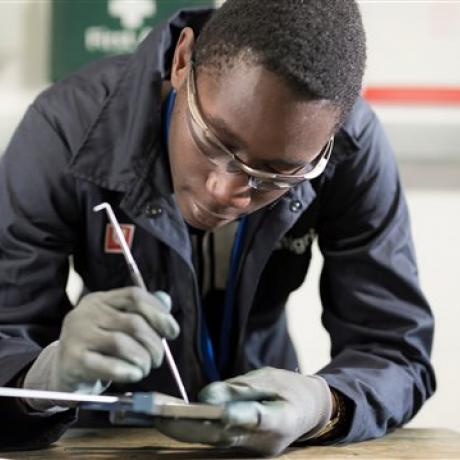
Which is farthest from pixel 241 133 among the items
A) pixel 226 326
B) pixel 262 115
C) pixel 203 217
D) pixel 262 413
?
pixel 226 326

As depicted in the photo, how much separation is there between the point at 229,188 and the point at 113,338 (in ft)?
0.63

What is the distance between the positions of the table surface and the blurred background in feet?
2.24

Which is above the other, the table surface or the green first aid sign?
the green first aid sign

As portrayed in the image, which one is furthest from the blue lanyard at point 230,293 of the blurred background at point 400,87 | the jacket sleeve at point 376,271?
the blurred background at point 400,87

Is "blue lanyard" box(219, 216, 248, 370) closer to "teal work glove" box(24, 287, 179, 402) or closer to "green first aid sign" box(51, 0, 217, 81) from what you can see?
"teal work glove" box(24, 287, 179, 402)

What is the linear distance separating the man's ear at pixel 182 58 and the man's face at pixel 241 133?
1 cm

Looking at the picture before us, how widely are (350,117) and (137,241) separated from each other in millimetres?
298

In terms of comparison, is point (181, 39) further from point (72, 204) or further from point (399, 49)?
point (399, 49)

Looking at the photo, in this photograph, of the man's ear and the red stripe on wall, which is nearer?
the man's ear

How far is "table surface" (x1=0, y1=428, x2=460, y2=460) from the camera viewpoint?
3.33ft

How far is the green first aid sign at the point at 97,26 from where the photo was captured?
5.83 ft

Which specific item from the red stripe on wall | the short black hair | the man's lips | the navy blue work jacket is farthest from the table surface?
the red stripe on wall

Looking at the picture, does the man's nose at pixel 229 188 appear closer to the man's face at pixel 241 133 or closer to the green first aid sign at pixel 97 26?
the man's face at pixel 241 133

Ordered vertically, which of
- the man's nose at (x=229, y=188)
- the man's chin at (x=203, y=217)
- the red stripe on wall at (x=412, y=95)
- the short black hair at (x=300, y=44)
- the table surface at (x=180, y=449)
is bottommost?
the table surface at (x=180, y=449)
